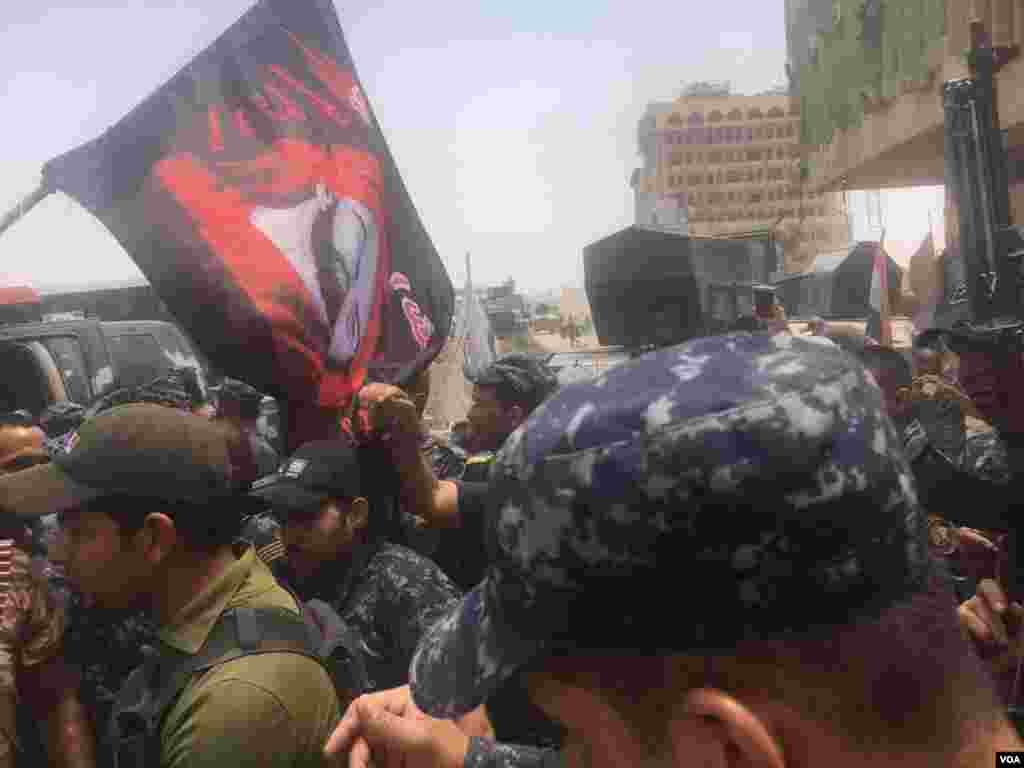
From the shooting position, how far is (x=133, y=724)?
6.51ft

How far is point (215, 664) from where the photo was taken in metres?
1.96

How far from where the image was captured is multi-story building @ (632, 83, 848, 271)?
5516 centimetres

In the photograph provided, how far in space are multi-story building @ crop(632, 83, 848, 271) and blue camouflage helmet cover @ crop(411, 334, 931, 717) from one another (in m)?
53.2

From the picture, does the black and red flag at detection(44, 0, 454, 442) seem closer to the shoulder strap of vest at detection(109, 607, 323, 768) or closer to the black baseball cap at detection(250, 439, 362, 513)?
the black baseball cap at detection(250, 439, 362, 513)

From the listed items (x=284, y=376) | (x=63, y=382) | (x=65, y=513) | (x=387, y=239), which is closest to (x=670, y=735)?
(x=65, y=513)

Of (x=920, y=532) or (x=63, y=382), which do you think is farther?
(x=63, y=382)

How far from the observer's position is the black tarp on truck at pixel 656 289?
9461mm

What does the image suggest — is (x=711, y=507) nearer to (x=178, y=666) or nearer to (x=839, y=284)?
(x=178, y=666)

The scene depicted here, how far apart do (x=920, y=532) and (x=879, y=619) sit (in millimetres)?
119

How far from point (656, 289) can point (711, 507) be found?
9.61m

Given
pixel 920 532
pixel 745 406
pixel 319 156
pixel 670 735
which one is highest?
pixel 319 156

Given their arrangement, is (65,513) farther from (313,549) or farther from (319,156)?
(319,156)

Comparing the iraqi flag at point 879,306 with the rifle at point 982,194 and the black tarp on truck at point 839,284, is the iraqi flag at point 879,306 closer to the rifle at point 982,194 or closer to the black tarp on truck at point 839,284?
the rifle at point 982,194

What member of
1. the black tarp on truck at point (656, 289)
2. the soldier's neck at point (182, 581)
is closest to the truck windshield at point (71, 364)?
the soldier's neck at point (182, 581)
